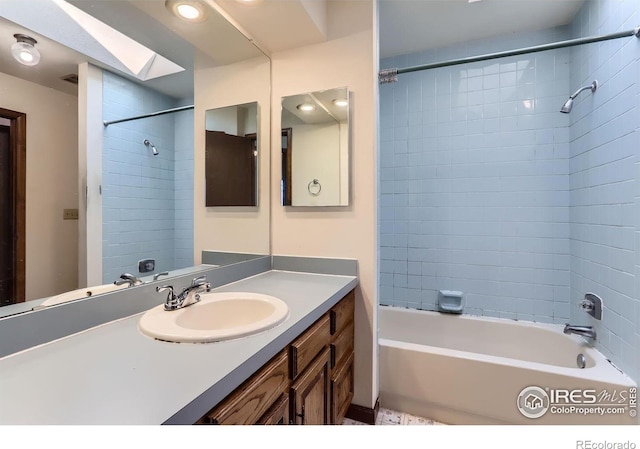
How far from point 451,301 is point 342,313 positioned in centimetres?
120

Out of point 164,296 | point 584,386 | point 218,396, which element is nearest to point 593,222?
point 584,386

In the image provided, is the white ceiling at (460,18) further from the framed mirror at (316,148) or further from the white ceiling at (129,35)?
the white ceiling at (129,35)

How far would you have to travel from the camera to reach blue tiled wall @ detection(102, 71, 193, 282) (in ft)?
3.09

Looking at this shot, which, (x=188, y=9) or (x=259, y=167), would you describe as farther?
(x=259, y=167)

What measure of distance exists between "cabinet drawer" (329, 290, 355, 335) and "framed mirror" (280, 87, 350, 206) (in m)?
0.49

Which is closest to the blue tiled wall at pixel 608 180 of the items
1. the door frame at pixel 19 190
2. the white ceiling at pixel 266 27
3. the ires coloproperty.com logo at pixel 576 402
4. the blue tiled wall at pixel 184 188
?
the ires coloproperty.com logo at pixel 576 402

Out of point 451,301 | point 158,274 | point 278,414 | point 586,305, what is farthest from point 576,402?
point 158,274

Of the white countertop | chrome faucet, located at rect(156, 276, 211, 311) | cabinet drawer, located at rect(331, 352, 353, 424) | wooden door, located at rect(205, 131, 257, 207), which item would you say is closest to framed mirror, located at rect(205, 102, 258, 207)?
wooden door, located at rect(205, 131, 257, 207)

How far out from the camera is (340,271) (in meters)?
1.50

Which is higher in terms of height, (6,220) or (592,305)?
(6,220)

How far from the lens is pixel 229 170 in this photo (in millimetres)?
1523

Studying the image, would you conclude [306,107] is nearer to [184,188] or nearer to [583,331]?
[184,188]

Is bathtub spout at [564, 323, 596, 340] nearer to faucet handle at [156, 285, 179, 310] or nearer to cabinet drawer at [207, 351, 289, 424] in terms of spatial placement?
cabinet drawer at [207, 351, 289, 424]
